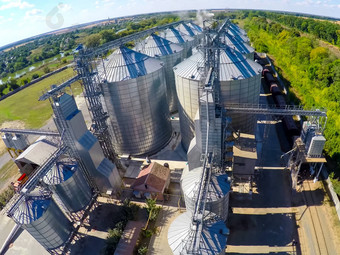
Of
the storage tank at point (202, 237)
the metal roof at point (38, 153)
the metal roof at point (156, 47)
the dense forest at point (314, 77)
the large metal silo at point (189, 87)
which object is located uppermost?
the metal roof at point (156, 47)

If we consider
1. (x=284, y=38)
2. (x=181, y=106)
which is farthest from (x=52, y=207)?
(x=284, y=38)

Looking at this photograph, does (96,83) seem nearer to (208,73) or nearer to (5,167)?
(208,73)

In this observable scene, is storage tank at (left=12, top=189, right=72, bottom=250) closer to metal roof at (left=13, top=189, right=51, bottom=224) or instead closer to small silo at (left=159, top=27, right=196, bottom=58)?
metal roof at (left=13, top=189, right=51, bottom=224)

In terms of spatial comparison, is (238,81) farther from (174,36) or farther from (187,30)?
(187,30)

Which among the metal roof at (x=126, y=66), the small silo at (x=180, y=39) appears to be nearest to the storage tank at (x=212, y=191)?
the metal roof at (x=126, y=66)

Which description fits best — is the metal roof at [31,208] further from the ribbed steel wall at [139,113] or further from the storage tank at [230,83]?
the storage tank at [230,83]

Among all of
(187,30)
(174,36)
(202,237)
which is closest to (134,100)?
(202,237)
